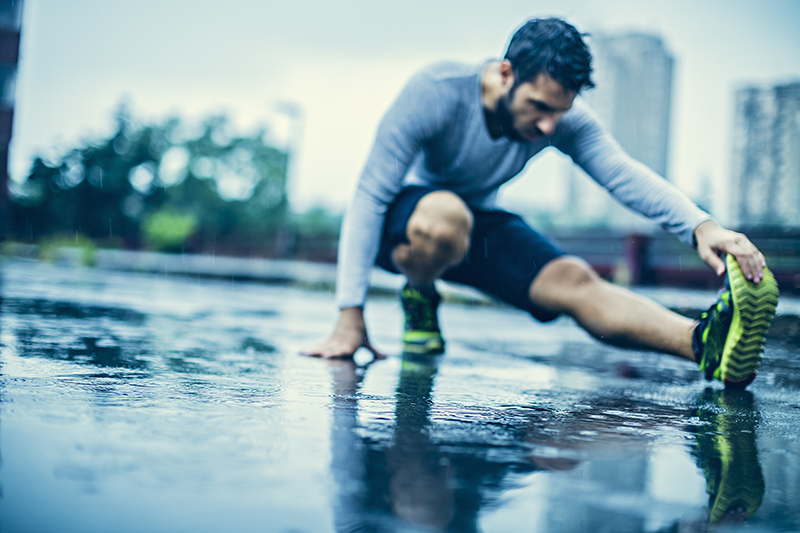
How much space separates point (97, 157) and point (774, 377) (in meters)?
33.6

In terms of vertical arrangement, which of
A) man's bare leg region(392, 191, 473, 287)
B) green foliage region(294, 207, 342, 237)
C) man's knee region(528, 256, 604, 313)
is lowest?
man's knee region(528, 256, 604, 313)

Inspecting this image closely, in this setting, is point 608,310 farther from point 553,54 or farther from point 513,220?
point 553,54

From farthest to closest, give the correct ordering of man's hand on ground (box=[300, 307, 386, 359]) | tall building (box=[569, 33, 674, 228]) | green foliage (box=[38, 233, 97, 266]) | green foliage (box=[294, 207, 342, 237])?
tall building (box=[569, 33, 674, 228])
green foliage (box=[294, 207, 342, 237])
green foliage (box=[38, 233, 97, 266])
man's hand on ground (box=[300, 307, 386, 359])

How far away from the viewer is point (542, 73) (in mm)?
2215

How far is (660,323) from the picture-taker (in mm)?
2256

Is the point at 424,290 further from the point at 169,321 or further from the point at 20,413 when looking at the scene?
the point at 20,413

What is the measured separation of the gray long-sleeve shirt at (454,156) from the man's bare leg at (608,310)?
0.27 meters

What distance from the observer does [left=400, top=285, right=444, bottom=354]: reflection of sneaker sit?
2.81 m

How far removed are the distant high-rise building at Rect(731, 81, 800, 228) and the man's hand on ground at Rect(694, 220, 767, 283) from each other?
102 feet

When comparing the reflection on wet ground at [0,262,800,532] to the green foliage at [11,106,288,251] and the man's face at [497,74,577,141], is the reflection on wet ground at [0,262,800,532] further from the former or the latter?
the green foliage at [11,106,288,251]

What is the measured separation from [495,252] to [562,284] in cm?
35

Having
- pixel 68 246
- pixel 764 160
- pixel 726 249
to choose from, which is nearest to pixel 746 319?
pixel 726 249

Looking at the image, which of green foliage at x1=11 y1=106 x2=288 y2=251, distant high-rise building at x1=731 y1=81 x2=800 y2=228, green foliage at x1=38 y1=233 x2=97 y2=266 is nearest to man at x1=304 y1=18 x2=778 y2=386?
green foliage at x1=38 y1=233 x2=97 y2=266

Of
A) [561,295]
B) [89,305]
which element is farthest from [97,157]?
[561,295]
